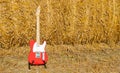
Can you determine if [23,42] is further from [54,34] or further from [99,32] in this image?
[99,32]

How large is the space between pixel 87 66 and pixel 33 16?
4.69ft

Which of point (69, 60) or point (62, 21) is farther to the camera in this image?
point (62, 21)

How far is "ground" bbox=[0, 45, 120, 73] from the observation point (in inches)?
225

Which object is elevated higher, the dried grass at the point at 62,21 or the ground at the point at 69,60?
the dried grass at the point at 62,21

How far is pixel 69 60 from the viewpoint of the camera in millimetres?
6219

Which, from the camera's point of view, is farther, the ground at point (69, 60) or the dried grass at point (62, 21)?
the dried grass at point (62, 21)

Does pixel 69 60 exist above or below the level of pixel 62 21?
below

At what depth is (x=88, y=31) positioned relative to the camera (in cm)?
688

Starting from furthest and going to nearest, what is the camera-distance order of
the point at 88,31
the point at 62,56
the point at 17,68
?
the point at 88,31 < the point at 62,56 < the point at 17,68

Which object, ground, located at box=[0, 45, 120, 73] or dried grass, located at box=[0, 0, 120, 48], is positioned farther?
dried grass, located at box=[0, 0, 120, 48]

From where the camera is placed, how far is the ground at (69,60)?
5.71 meters

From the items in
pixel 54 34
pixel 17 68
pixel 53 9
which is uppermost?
pixel 53 9

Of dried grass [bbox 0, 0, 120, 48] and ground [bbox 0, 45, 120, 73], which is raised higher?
dried grass [bbox 0, 0, 120, 48]

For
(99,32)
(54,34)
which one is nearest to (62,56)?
(54,34)
